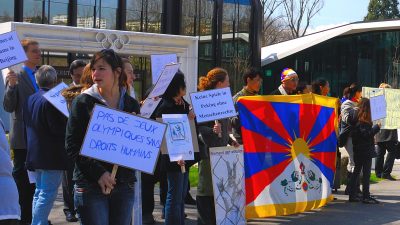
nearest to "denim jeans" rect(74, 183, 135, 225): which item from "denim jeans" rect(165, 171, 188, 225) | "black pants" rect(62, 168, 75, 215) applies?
"denim jeans" rect(165, 171, 188, 225)

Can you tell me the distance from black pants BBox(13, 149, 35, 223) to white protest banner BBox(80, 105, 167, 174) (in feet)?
11.0

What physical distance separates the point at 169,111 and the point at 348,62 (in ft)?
147

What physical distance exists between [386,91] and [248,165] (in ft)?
19.5

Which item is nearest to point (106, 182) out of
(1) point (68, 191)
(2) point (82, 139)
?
(2) point (82, 139)

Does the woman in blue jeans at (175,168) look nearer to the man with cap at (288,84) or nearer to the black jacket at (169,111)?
the black jacket at (169,111)

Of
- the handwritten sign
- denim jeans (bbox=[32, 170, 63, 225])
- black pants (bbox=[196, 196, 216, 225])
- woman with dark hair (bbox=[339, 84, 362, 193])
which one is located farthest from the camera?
the handwritten sign

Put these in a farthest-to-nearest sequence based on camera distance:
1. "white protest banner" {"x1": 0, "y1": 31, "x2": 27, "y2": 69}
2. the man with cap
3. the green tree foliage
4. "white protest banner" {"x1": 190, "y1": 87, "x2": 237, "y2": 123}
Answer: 1. the green tree foliage
2. the man with cap
3. "white protest banner" {"x1": 190, "y1": 87, "x2": 237, "y2": 123}
4. "white protest banner" {"x1": 0, "y1": 31, "x2": 27, "y2": 69}

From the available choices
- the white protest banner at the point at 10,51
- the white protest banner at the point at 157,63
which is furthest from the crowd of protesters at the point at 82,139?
the white protest banner at the point at 157,63

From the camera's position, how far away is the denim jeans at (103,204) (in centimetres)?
473

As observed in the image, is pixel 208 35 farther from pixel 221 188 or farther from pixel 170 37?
pixel 221 188

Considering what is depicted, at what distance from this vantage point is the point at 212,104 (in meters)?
7.47

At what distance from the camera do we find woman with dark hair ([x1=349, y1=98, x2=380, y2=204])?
10.7 metres

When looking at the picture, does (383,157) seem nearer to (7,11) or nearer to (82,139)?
(82,139)

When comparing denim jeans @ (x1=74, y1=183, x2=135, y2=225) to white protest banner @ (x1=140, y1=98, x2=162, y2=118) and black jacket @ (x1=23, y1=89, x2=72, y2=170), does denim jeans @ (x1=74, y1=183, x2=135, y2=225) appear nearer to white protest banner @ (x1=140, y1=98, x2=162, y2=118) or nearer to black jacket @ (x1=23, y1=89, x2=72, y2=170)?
black jacket @ (x1=23, y1=89, x2=72, y2=170)
